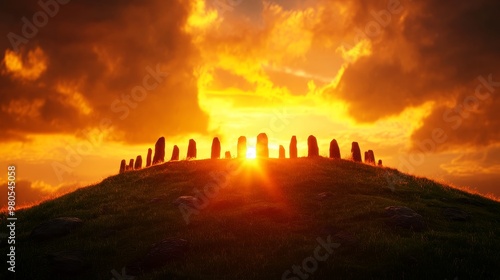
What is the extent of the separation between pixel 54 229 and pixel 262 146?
103ft

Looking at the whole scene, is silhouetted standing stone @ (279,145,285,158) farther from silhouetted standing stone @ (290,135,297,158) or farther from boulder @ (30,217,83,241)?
boulder @ (30,217,83,241)

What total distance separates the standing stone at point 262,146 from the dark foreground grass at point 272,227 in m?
9.86

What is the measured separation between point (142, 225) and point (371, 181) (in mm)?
21912

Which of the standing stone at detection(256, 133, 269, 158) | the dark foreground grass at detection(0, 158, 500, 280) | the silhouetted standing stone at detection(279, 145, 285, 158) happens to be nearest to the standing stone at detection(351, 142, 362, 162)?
the dark foreground grass at detection(0, 158, 500, 280)

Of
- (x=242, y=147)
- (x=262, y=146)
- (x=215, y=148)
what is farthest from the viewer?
(x=215, y=148)

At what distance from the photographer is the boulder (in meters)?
25.9

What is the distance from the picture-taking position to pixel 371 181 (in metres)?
38.0

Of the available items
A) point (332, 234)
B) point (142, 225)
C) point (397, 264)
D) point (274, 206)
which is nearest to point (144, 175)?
point (142, 225)

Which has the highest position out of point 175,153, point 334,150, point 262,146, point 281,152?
point 262,146

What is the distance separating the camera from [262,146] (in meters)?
53.5

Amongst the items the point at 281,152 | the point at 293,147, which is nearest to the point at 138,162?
the point at 281,152

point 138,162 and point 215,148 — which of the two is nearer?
point 215,148

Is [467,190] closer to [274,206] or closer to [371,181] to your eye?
[371,181]

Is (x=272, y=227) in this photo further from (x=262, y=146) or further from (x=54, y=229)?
(x=262, y=146)
